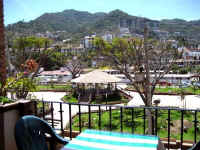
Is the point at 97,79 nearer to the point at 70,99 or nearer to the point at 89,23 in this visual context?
the point at 70,99

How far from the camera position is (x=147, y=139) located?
2.10m

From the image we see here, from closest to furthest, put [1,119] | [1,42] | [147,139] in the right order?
1. [147,139]
2. [1,119]
3. [1,42]

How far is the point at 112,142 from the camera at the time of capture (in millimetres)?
2061

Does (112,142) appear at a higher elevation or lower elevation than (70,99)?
higher

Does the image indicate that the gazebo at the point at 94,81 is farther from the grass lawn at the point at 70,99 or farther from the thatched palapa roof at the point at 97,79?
the grass lawn at the point at 70,99

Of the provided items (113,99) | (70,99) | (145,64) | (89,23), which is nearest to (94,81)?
(113,99)

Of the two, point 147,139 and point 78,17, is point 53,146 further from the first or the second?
point 78,17

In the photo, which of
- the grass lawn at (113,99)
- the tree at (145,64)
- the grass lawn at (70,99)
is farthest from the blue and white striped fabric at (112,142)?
the grass lawn at (70,99)

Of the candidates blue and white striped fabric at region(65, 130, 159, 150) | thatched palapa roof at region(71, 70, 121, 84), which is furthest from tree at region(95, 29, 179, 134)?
blue and white striped fabric at region(65, 130, 159, 150)

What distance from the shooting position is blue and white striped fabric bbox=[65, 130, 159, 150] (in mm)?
1955

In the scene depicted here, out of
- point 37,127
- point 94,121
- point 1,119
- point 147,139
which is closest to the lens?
point 147,139

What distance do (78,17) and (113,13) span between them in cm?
3136

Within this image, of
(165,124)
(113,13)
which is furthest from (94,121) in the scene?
(113,13)

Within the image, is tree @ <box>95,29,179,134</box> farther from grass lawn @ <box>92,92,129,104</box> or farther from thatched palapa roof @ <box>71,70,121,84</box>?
grass lawn @ <box>92,92,129,104</box>
